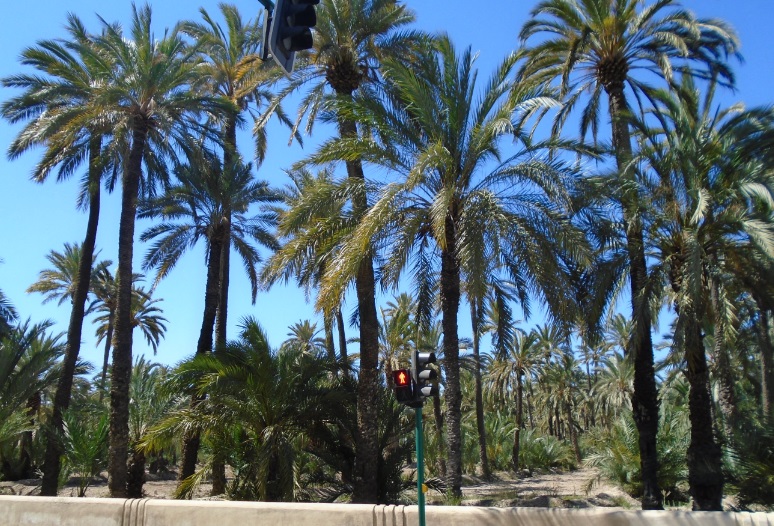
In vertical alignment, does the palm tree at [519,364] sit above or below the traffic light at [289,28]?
above

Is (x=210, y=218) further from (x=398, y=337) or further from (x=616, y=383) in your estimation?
(x=616, y=383)

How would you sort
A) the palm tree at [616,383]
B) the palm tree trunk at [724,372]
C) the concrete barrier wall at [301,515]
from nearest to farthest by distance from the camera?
the concrete barrier wall at [301,515] < the palm tree trunk at [724,372] < the palm tree at [616,383]

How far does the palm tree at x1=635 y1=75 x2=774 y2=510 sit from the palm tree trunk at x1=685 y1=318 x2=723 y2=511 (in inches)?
0.8

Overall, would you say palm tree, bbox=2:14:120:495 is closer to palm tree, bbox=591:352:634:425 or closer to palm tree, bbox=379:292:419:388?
palm tree, bbox=379:292:419:388

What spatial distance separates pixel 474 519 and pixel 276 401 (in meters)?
8.67

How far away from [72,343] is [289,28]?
20188 millimetres

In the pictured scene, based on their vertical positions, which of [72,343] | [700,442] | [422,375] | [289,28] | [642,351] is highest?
[72,343]

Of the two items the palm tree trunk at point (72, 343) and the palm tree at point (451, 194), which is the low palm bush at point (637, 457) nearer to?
the palm tree at point (451, 194)

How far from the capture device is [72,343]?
22422mm

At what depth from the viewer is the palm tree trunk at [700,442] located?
14250 millimetres

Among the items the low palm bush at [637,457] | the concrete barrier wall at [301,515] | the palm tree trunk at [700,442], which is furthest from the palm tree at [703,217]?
the concrete barrier wall at [301,515]

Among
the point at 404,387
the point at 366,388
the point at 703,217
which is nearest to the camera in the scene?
the point at 404,387

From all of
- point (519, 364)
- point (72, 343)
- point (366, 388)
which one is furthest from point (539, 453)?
point (72, 343)

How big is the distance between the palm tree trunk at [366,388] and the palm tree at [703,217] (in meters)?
6.92
